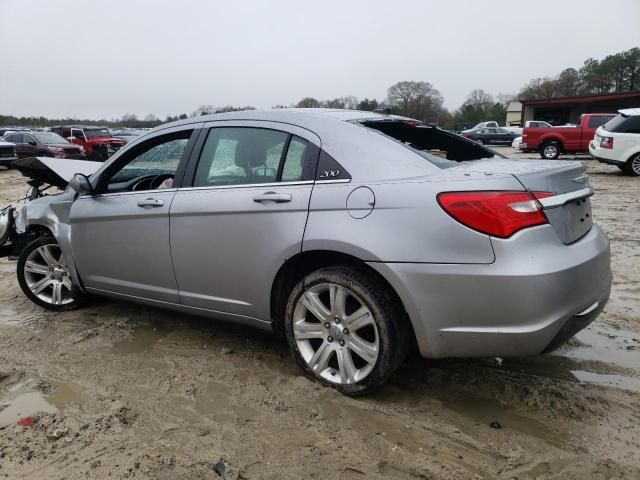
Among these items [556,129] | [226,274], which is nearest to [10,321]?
[226,274]

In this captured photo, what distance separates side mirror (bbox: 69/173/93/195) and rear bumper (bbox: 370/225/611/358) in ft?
8.11

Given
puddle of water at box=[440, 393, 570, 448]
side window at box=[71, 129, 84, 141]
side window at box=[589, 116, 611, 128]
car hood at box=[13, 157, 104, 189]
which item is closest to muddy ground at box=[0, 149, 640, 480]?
puddle of water at box=[440, 393, 570, 448]

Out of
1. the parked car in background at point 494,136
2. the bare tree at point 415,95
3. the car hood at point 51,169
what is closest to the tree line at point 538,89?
the bare tree at point 415,95

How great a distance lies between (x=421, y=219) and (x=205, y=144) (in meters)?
1.67

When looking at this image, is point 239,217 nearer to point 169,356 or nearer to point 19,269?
point 169,356

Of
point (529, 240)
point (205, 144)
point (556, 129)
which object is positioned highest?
point (205, 144)

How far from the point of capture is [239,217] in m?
3.12

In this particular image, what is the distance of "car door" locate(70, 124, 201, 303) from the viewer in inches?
141

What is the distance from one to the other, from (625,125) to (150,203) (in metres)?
14.0

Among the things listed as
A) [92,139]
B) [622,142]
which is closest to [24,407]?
[622,142]

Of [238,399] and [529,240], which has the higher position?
[529,240]

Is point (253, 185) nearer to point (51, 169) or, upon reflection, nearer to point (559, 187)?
point (559, 187)

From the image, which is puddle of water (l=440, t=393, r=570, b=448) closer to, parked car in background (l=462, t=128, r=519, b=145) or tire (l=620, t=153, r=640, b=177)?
tire (l=620, t=153, r=640, b=177)

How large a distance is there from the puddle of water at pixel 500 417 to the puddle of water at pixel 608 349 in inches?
36.2
